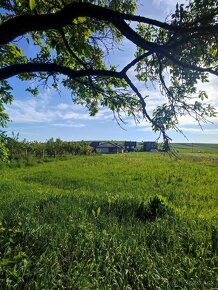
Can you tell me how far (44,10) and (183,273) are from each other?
616 cm

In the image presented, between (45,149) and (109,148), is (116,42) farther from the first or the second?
(109,148)

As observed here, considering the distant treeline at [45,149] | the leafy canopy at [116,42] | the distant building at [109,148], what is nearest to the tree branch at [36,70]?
the leafy canopy at [116,42]

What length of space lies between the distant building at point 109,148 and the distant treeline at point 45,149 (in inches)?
1531

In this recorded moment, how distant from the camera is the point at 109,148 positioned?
3868 inches

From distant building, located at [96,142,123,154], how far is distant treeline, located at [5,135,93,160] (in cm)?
3888

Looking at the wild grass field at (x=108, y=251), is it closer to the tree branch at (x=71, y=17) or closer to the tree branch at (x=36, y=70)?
the tree branch at (x=36, y=70)

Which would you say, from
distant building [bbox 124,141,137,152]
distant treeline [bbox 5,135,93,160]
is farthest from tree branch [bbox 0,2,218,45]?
distant building [bbox 124,141,137,152]

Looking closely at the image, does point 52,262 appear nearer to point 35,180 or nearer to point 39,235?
point 39,235

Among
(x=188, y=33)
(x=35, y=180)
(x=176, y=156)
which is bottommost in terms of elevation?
(x=35, y=180)

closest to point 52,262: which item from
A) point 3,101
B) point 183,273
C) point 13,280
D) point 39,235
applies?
point 13,280

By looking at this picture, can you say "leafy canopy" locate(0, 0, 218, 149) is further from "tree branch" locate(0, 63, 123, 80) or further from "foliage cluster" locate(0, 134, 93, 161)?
"foliage cluster" locate(0, 134, 93, 161)

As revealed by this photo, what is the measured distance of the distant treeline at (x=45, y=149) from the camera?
35241 mm

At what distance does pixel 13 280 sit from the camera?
4230mm

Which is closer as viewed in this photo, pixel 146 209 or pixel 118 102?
pixel 118 102
